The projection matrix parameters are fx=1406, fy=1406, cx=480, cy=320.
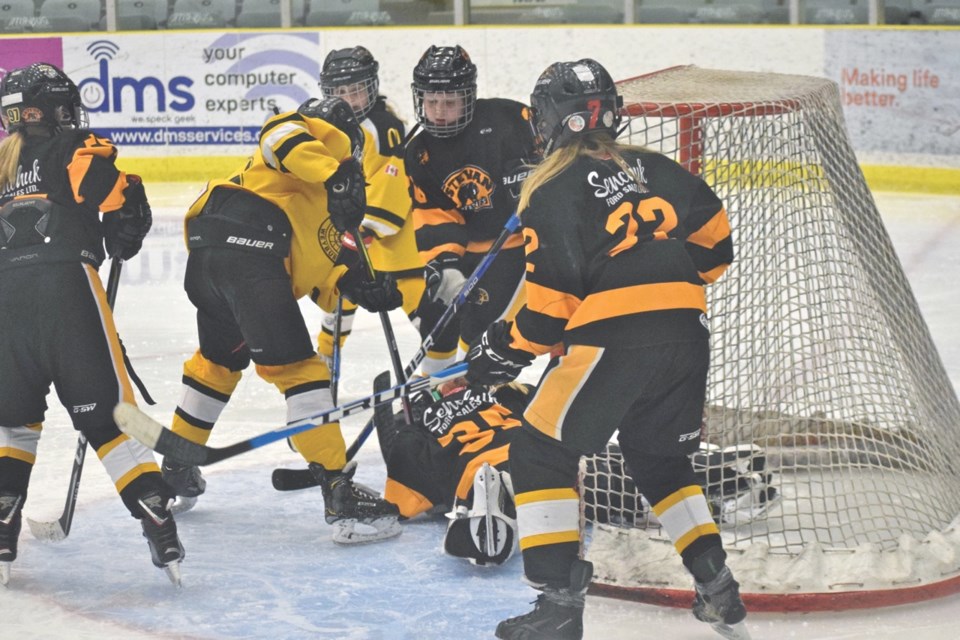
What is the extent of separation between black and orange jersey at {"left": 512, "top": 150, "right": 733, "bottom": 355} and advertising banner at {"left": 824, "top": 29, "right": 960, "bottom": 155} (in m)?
5.67

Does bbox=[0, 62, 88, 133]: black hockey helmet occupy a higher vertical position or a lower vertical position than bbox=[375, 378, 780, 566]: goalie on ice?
higher

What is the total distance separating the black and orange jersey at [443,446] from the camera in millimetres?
3107

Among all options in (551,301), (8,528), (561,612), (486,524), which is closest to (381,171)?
(486,524)

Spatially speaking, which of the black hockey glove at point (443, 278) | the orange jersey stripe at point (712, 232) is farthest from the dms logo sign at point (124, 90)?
the orange jersey stripe at point (712, 232)

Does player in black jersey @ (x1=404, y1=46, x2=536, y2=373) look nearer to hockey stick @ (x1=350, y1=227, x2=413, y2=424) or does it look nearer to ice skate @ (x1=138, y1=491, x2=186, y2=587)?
hockey stick @ (x1=350, y1=227, x2=413, y2=424)

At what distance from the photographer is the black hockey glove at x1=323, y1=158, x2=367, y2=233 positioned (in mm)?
2928

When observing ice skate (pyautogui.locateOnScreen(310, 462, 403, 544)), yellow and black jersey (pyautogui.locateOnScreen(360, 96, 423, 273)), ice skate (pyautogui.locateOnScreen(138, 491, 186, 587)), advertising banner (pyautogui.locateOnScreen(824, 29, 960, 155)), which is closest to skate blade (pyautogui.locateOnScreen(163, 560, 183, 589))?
ice skate (pyautogui.locateOnScreen(138, 491, 186, 587))

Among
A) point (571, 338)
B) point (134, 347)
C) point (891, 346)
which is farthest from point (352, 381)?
point (571, 338)

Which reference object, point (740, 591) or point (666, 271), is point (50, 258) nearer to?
point (666, 271)

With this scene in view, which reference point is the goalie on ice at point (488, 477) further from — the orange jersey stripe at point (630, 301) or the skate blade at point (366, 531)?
the orange jersey stripe at point (630, 301)

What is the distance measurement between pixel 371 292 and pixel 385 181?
0.87m

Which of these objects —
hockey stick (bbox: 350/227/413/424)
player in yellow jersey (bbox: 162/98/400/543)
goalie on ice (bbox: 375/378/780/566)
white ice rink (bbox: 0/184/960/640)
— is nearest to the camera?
white ice rink (bbox: 0/184/960/640)

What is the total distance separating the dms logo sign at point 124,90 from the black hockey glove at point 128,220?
5801 millimetres

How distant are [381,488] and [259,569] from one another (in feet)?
2.04
